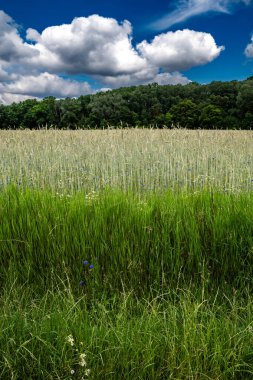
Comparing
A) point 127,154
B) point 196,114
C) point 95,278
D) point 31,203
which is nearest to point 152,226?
point 95,278

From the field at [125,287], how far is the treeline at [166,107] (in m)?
34.6

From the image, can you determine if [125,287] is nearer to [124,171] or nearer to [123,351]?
[123,351]

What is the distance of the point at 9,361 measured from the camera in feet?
6.82

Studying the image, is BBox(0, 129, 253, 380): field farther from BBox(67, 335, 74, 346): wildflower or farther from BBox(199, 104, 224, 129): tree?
BBox(199, 104, 224, 129): tree

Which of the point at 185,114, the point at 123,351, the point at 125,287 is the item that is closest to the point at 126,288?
the point at 125,287

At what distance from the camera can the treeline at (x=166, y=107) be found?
1563 inches

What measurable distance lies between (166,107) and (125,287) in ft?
156

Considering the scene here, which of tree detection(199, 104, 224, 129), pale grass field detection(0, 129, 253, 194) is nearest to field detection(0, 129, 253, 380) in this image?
pale grass field detection(0, 129, 253, 194)

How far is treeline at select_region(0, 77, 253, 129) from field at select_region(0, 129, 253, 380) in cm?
3459

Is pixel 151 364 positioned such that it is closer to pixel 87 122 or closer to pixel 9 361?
pixel 9 361

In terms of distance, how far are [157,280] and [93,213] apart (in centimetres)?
90

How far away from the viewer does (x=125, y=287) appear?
122 inches

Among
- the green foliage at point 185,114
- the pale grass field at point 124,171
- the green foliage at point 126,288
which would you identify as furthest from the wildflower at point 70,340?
the green foliage at point 185,114

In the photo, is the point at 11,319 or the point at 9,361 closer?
the point at 9,361
